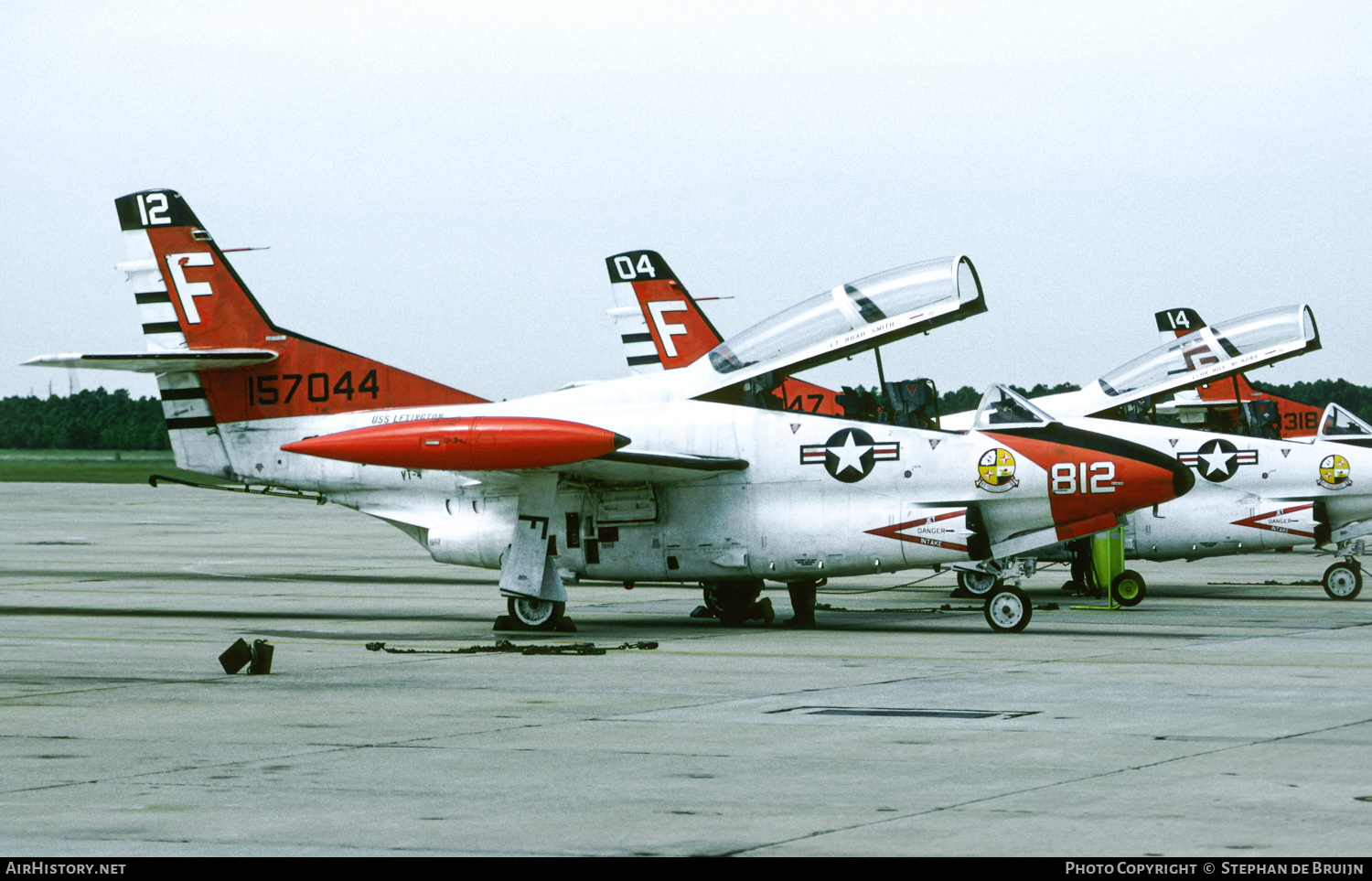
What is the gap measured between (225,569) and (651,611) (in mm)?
10702

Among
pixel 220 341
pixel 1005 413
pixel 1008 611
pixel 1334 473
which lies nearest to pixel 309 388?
pixel 220 341

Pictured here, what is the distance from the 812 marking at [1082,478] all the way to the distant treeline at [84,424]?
353 ft

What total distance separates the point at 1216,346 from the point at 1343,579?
3.95 meters

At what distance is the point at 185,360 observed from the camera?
2008 cm

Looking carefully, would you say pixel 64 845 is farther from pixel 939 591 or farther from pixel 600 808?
pixel 939 591

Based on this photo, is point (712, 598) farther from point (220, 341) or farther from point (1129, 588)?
point (220, 341)

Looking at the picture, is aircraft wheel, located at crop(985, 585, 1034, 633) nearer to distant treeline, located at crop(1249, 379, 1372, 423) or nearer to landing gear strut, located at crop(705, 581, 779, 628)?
landing gear strut, located at crop(705, 581, 779, 628)

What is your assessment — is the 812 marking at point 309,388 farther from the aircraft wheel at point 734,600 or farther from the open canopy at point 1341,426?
the open canopy at point 1341,426

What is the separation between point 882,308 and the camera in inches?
706

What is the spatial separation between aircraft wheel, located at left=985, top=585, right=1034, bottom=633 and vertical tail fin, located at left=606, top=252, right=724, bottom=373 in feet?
52.3

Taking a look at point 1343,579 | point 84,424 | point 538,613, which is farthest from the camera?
point 84,424

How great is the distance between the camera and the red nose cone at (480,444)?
16.8 m

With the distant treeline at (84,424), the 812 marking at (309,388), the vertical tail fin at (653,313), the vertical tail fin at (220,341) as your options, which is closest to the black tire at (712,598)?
the vertical tail fin at (220,341)

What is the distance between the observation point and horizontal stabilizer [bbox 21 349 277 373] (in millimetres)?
19641
